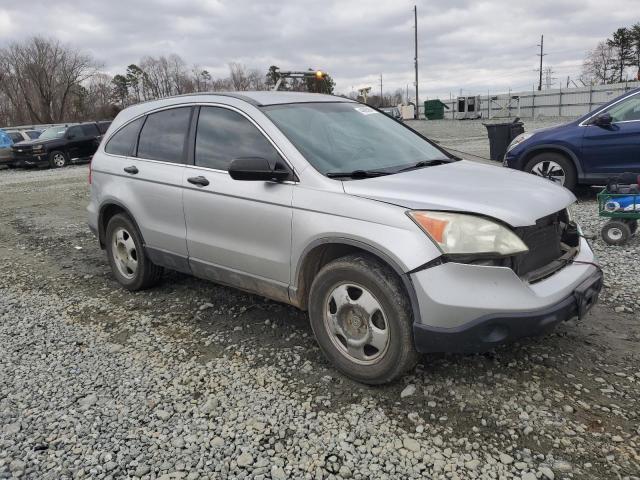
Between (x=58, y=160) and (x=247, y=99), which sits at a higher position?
(x=247, y=99)

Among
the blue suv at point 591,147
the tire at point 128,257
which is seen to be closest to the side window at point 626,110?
the blue suv at point 591,147

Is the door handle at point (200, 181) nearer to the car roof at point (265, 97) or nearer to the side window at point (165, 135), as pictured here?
the side window at point (165, 135)

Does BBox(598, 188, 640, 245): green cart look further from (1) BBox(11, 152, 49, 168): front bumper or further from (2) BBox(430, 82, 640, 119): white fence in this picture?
(2) BBox(430, 82, 640, 119): white fence

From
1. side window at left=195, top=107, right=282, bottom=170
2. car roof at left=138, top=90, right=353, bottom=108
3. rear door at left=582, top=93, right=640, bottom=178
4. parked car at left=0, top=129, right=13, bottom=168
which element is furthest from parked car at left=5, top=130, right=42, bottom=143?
rear door at left=582, top=93, right=640, bottom=178

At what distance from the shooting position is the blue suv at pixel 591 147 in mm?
7441

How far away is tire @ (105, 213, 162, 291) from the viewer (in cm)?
488

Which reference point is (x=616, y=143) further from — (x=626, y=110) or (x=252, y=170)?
(x=252, y=170)

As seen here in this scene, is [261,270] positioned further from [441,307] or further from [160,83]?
[160,83]

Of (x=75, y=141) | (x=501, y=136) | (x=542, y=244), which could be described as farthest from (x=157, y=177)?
(x=75, y=141)

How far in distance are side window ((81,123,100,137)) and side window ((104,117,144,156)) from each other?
18011 mm

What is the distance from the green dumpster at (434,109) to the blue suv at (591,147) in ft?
130

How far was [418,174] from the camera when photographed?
11.4 ft

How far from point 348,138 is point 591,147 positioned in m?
5.39

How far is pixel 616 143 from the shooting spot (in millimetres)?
7496
